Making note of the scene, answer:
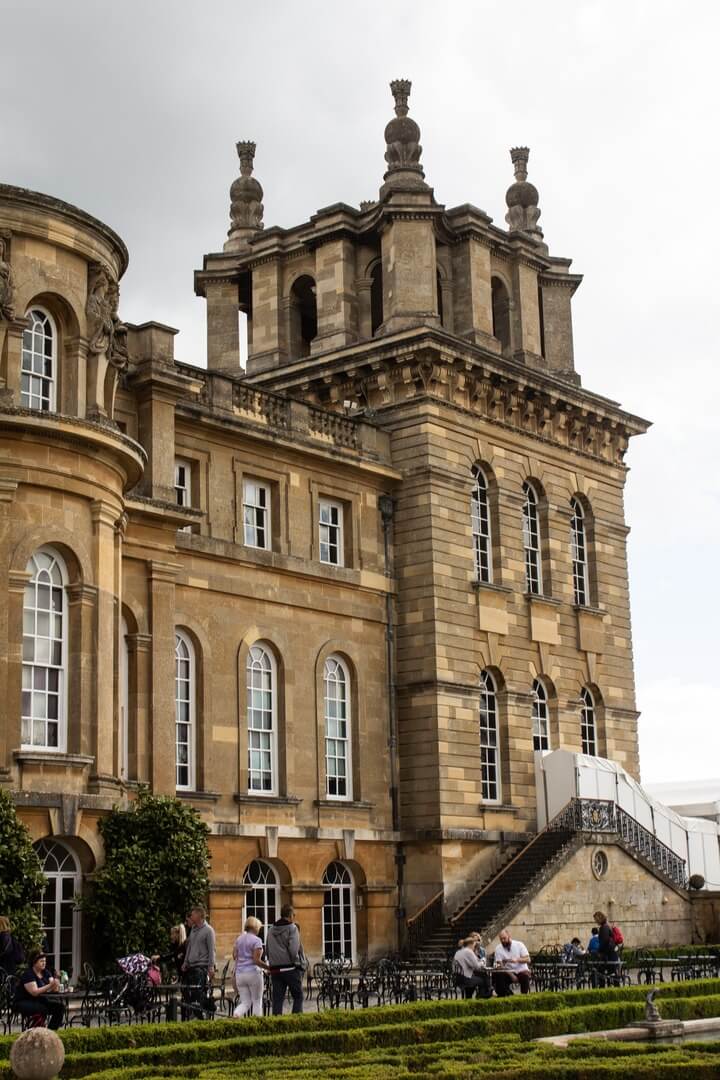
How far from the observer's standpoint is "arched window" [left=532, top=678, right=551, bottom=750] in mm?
37188

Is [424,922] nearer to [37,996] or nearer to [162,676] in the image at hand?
[162,676]

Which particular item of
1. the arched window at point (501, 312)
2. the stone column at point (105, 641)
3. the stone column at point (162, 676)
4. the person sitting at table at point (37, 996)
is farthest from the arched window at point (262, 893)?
the arched window at point (501, 312)

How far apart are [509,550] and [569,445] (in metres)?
4.06

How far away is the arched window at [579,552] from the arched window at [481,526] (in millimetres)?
3461

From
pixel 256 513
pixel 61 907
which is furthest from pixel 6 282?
pixel 61 907

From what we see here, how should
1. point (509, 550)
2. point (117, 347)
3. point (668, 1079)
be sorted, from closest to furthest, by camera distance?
point (668, 1079) → point (117, 347) → point (509, 550)

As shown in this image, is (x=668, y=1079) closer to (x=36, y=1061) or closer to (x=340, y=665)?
(x=36, y=1061)

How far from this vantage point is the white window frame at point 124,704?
89.3 feet

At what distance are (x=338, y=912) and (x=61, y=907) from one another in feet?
29.6

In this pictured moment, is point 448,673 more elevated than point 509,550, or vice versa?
point 509,550

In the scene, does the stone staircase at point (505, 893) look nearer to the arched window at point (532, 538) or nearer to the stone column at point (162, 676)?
the arched window at point (532, 538)

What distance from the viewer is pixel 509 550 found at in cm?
3666

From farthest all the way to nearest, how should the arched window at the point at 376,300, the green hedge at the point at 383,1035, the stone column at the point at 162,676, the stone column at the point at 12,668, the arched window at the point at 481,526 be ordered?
1. the arched window at the point at 376,300
2. the arched window at the point at 481,526
3. the stone column at the point at 162,676
4. the stone column at the point at 12,668
5. the green hedge at the point at 383,1035

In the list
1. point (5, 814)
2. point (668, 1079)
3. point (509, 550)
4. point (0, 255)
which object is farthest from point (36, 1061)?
point (509, 550)
